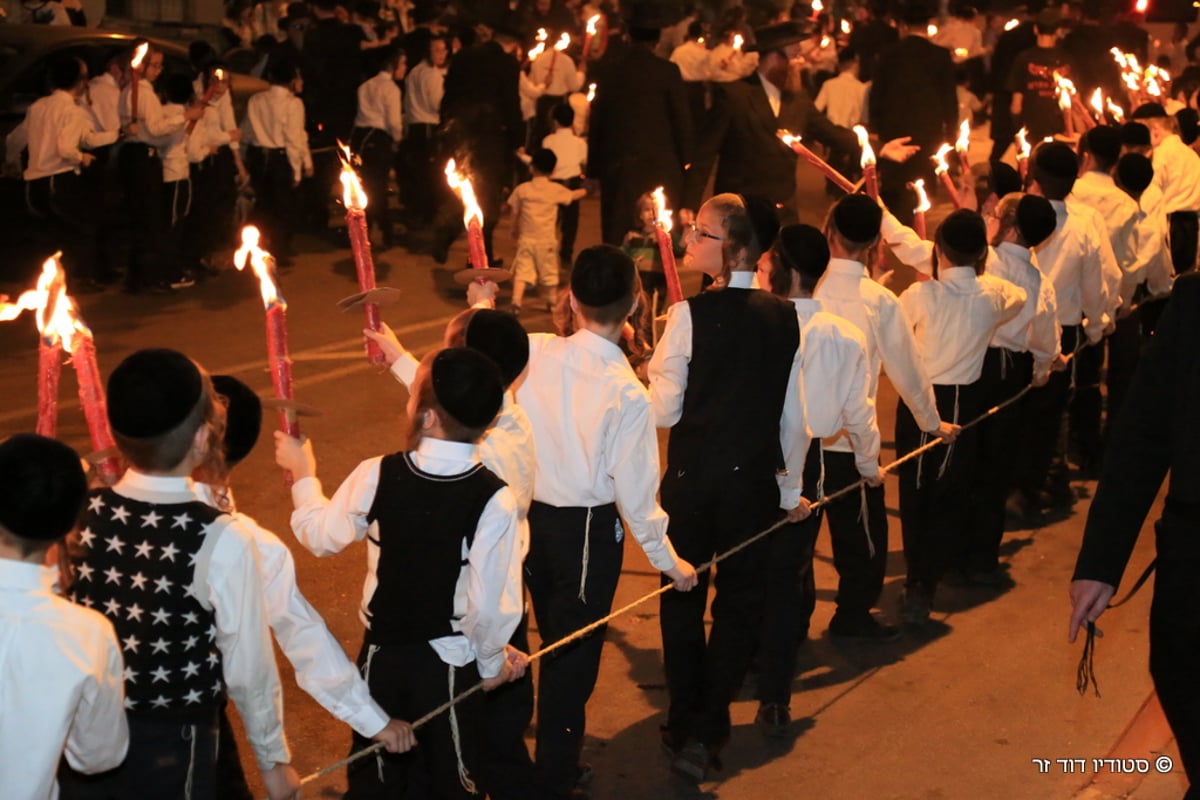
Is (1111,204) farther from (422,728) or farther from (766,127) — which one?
(422,728)

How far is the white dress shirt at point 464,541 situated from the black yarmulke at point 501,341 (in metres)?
0.53

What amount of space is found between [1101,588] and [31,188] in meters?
9.81

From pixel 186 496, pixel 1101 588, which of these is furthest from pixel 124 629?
pixel 1101 588

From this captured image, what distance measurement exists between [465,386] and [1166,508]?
1829mm

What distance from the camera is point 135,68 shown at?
1188 cm

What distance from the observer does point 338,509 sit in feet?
13.3

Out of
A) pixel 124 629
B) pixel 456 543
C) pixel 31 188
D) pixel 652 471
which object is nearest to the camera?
pixel 124 629

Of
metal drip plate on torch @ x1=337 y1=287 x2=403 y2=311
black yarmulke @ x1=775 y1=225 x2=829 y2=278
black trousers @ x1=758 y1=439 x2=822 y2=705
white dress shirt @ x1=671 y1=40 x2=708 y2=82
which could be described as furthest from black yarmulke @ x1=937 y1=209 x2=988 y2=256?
white dress shirt @ x1=671 y1=40 x2=708 y2=82

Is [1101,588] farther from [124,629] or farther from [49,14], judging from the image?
[49,14]

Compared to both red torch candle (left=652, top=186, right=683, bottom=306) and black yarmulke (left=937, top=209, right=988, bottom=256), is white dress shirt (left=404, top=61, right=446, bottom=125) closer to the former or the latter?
black yarmulke (left=937, top=209, right=988, bottom=256)

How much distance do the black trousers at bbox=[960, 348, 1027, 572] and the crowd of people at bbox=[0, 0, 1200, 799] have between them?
0.03m

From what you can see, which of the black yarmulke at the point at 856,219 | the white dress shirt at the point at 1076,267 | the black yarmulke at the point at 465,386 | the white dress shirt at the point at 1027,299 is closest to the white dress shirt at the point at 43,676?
the black yarmulke at the point at 465,386

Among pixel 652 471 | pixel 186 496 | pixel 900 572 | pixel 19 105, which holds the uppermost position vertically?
pixel 186 496

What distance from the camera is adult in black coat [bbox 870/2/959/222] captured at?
46.6ft
